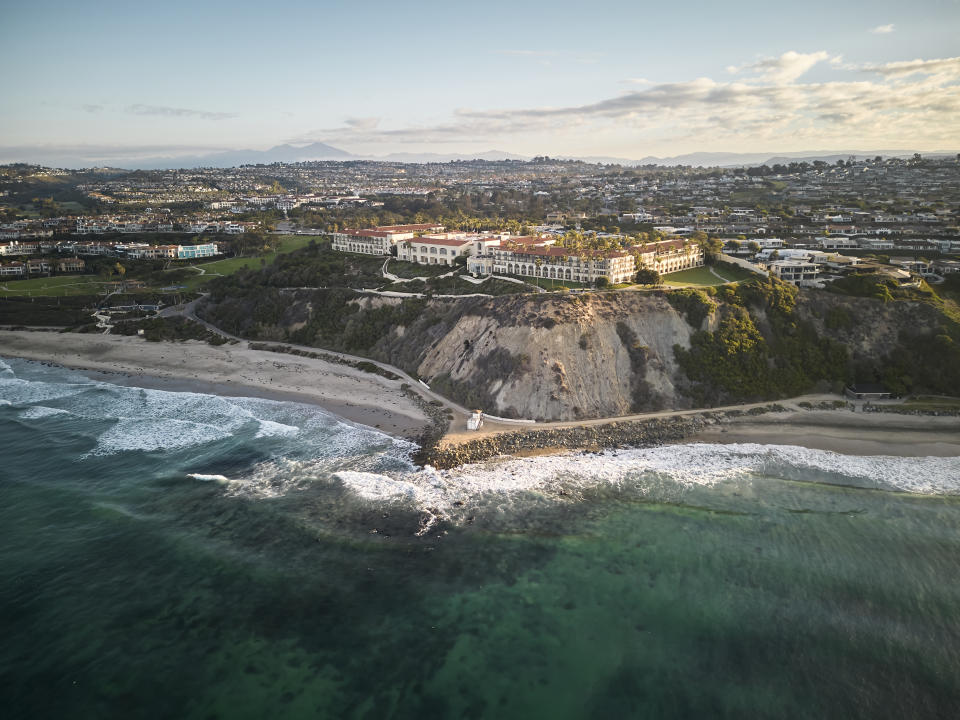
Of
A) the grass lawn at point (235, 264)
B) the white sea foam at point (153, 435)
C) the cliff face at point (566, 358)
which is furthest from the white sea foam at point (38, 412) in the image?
the grass lawn at point (235, 264)

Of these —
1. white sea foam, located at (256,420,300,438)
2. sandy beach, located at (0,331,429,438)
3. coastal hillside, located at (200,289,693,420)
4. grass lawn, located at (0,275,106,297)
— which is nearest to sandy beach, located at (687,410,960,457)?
coastal hillside, located at (200,289,693,420)

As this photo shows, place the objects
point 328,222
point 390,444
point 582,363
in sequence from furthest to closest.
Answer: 1. point 328,222
2. point 582,363
3. point 390,444

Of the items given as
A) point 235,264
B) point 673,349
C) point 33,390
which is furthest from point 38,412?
point 235,264

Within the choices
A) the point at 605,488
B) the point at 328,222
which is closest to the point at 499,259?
the point at 605,488

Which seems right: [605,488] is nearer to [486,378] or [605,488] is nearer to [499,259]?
Result: [486,378]

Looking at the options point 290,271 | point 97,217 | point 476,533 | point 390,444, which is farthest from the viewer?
point 97,217
